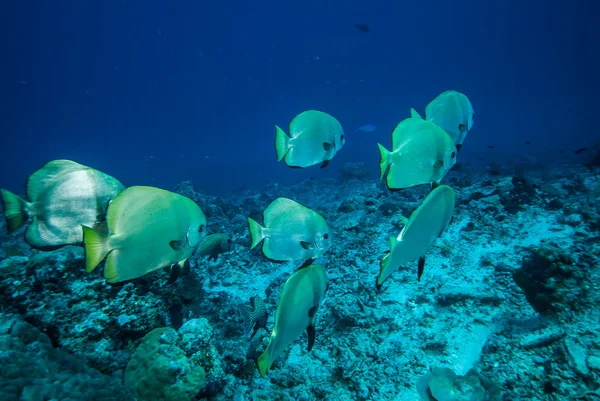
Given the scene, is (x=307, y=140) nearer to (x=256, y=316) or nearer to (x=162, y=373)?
(x=256, y=316)

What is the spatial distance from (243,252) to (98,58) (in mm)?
98234

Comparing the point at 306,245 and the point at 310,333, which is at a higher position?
the point at 306,245

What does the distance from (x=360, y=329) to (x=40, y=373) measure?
3.27 meters

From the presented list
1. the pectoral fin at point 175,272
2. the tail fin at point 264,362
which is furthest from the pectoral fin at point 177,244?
the tail fin at point 264,362

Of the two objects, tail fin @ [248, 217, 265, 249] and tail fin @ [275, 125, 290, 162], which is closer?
tail fin @ [248, 217, 265, 249]

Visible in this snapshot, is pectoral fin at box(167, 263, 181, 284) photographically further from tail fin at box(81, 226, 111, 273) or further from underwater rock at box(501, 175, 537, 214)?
underwater rock at box(501, 175, 537, 214)

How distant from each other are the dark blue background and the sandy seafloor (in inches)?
2248

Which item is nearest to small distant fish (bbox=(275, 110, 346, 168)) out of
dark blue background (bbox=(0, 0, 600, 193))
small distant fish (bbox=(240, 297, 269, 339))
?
small distant fish (bbox=(240, 297, 269, 339))

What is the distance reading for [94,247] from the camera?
1.53 meters

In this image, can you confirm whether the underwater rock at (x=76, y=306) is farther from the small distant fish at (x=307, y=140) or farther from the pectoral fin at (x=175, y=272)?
the small distant fish at (x=307, y=140)

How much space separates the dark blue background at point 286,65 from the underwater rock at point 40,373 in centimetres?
5857

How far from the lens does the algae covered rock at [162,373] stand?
2473mm

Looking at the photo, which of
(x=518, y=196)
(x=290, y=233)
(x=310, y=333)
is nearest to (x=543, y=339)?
(x=310, y=333)

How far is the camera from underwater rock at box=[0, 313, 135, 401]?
6.36ft
